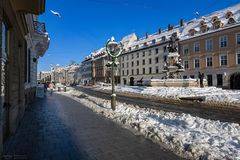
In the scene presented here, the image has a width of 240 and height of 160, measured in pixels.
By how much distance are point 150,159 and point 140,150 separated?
0.56 meters

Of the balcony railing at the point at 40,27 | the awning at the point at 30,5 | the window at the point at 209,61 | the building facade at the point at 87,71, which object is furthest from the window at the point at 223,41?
the building facade at the point at 87,71

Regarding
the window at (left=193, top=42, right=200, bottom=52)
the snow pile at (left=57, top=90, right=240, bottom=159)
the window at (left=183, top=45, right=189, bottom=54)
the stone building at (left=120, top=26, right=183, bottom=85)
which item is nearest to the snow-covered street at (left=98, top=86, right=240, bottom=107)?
the snow pile at (left=57, top=90, right=240, bottom=159)

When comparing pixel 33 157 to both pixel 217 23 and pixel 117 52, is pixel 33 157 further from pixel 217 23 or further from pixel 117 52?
pixel 217 23

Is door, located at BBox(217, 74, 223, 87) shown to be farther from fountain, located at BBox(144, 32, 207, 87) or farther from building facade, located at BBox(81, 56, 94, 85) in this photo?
building facade, located at BBox(81, 56, 94, 85)

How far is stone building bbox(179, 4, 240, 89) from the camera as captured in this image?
3828 centimetres

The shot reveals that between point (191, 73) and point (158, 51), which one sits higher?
point (158, 51)

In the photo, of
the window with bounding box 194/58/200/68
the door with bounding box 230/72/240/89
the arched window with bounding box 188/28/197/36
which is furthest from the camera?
the arched window with bounding box 188/28/197/36

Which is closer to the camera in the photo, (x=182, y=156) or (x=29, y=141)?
(x=182, y=156)

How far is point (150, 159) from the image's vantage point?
176 inches

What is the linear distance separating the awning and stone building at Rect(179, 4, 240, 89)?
34.0m

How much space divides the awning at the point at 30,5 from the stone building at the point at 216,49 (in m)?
34.0

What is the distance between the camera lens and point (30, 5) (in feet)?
19.4

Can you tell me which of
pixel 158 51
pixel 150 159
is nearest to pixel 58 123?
pixel 150 159

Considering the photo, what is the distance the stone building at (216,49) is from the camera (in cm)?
3828
